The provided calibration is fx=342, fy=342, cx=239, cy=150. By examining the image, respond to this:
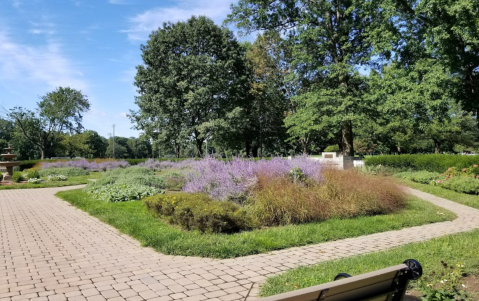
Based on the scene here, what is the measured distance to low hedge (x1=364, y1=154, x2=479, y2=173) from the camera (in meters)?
14.4

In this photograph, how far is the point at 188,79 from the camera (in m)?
31.5

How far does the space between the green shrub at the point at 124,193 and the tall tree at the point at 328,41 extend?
1151cm

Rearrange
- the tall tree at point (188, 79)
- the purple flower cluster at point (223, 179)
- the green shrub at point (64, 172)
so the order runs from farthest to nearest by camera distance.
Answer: the tall tree at point (188, 79) → the green shrub at point (64, 172) → the purple flower cluster at point (223, 179)

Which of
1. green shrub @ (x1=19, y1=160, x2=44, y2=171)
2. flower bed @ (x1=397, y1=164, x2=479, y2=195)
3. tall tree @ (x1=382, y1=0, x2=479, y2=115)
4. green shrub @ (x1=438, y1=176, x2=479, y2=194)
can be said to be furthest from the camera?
green shrub @ (x1=19, y1=160, x2=44, y2=171)

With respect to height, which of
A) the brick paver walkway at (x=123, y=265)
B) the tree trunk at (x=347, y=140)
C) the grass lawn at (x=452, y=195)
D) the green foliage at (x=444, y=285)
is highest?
the tree trunk at (x=347, y=140)

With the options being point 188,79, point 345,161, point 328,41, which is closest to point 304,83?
point 328,41

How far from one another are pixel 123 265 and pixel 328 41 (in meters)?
18.4

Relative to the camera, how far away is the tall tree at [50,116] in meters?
45.6

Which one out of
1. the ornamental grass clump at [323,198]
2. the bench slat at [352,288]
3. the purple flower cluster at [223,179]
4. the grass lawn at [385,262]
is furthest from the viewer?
the purple flower cluster at [223,179]

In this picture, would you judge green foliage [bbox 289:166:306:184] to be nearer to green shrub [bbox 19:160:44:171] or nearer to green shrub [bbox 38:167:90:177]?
green shrub [bbox 38:167:90:177]

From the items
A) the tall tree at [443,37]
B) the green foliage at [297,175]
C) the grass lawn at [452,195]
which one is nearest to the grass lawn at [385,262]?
the green foliage at [297,175]

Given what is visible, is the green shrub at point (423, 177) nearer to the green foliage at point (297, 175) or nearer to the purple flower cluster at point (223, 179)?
the green foliage at point (297, 175)

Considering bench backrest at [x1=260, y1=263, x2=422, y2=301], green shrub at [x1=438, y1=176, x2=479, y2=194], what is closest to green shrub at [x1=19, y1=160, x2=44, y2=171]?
green shrub at [x1=438, y1=176, x2=479, y2=194]

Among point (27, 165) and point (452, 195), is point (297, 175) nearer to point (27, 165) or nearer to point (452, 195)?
point (452, 195)
